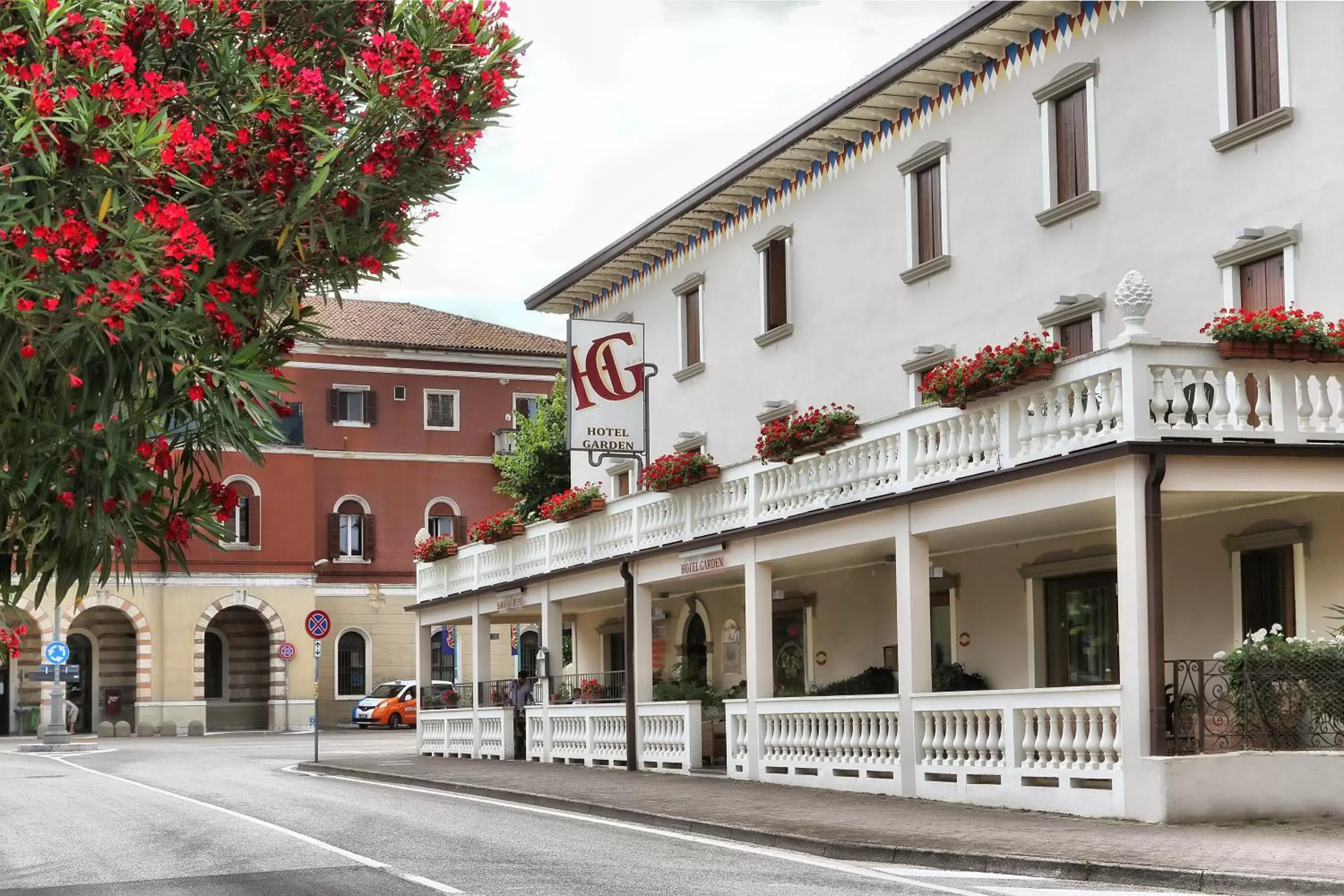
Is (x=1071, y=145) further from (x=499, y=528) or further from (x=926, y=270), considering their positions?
(x=499, y=528)

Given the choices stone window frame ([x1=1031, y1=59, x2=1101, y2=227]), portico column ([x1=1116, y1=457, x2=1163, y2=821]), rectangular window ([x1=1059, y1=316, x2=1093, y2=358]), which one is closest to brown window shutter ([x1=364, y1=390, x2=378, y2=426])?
stone window frame ([x1=1031, y1=59, x2=1101, y2=227])

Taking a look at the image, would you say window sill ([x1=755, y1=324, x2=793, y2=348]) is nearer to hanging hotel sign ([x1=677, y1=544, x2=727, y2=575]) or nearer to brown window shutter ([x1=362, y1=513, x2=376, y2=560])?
hanging hotel sign ([x1=677, y1=544, x2=727, y2=575])

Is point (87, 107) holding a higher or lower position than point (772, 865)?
higher

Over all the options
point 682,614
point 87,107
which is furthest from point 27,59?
point 682,614

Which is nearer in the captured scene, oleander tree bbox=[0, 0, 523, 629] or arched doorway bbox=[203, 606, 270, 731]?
oleander tree bbox=[0, 0, 523, 629]

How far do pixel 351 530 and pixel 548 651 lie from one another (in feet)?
103

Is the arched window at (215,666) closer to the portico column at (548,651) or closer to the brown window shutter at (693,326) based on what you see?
the portico column at (548,651)

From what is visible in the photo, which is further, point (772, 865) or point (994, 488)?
point (994, 488)

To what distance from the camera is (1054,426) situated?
660 inches

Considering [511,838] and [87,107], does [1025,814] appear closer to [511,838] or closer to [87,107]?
[511,838]

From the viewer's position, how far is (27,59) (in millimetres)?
8781

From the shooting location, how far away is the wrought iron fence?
1511 cm

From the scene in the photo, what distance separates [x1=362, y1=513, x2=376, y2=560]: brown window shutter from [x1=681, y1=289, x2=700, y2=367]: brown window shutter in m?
31.0

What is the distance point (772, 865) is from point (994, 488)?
232 inches
